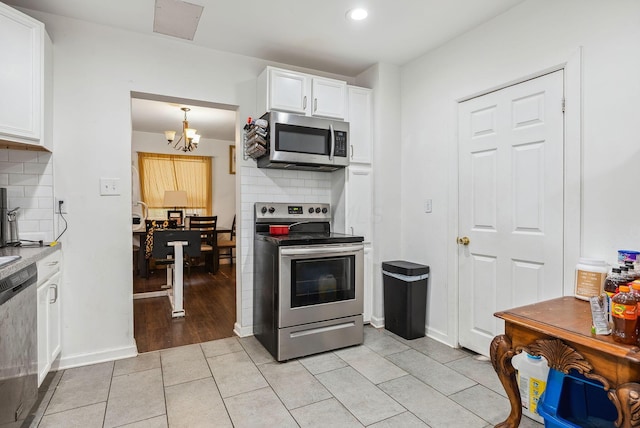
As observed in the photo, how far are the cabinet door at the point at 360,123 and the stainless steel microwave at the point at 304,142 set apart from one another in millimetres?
187

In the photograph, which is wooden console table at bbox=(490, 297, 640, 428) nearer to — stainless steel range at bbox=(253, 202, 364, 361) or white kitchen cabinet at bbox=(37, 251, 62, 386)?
stainless steel range at bbox=(253, 202, 364, 361)

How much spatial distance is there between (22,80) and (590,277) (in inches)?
133

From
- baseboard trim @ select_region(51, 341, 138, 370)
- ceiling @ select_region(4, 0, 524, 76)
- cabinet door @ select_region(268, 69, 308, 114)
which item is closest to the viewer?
ceiling @ select_region(4, 0, 524, 76)

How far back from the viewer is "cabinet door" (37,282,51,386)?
197 centimetres

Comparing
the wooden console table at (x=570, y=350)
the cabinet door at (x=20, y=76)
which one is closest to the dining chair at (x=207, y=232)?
the cabinet door at (x=20, y=76)

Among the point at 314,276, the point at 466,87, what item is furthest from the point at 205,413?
the point at 466,87

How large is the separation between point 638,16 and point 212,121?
5048 millimetres

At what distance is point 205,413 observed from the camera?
1.94 metres

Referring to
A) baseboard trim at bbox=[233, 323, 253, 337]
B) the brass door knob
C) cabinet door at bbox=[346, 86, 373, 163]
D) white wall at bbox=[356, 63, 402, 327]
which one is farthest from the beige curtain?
the brass door knob

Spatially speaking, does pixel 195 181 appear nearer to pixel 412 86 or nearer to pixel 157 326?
pixel 157 326

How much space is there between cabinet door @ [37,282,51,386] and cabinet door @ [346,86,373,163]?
249 centimetres

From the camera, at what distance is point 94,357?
256 cm

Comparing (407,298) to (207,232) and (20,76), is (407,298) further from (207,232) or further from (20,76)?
(207,232)

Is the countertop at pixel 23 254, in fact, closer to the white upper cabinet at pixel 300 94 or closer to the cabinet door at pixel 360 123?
the white upper cabinet at pixel 300 94
